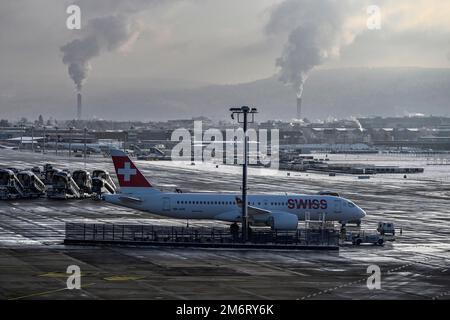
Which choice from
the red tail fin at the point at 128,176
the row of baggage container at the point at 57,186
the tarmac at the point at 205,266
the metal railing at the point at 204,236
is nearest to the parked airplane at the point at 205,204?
the red tail fin at the point at 128,176

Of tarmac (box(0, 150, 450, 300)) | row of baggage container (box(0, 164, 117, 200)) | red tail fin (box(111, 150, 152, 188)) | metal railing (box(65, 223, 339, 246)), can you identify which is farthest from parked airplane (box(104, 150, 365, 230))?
row of baggage container (box(0, 164, 117, 200))

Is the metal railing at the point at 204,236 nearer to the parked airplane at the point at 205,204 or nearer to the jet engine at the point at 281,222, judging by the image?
the jet engine at the point at 281,222

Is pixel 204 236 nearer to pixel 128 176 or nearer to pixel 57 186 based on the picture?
pixel 128 176

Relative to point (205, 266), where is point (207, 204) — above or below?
above

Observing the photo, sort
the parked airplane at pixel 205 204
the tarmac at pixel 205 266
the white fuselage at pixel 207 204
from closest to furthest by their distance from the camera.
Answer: the tarmac at pixel 205 266, the parked airplane at pixel 205 204, the white fuselage at pixel 207 204

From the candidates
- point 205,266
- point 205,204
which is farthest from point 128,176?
point 205,266

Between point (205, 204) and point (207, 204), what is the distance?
0.18 m

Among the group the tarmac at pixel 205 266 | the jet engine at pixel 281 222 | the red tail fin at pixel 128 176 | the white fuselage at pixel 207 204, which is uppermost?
the red tail fin at pixel 128 176

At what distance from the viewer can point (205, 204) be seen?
243 feet

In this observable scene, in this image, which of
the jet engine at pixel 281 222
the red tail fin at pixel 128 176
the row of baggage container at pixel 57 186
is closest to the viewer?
the jet engine at pixel 281 222

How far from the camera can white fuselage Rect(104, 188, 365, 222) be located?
240 feet

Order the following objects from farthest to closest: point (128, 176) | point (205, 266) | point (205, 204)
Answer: point (128, 176) → point (205, 204) → point (205, 266)

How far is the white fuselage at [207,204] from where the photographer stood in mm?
73188

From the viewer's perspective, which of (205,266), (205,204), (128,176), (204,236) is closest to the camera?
(205,266)
